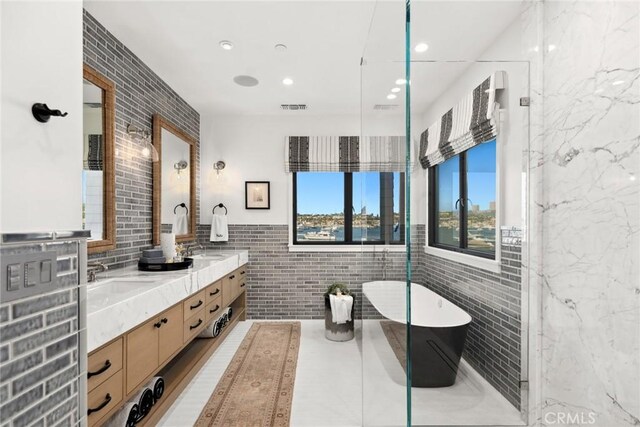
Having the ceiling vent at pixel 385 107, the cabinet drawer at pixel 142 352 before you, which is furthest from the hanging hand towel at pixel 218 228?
the ceiling vent at pixel 385 107

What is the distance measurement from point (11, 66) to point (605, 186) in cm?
181

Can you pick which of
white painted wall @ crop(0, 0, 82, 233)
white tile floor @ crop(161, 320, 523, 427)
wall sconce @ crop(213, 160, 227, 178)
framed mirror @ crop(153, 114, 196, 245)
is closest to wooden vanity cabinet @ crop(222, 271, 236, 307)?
white tile floor @ crop(161, 320, 523, 427)

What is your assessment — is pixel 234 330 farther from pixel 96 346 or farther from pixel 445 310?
pixel 445 310

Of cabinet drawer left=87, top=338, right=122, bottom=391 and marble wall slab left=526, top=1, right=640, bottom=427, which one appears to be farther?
cabinet drawer left=87, top=338, right=122, bottom=391

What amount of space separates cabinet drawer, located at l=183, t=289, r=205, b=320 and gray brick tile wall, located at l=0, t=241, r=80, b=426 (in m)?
1.17

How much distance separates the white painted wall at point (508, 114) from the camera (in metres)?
1.30

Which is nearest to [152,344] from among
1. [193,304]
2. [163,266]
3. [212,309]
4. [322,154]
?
[193,304]

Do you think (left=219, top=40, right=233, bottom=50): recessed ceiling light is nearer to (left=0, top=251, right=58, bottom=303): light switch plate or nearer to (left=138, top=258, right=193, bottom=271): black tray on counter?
(left=138, top=258, right=193, bottom=271): black tray on counter

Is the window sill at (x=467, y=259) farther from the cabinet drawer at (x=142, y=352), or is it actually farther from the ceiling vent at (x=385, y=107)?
the cabinet drawer at (x=142, y=352)

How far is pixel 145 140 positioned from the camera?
2.92 m

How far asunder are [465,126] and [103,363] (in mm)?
1860

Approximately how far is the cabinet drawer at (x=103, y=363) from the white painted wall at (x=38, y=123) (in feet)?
2.00

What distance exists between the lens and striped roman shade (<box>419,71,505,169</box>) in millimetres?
1321

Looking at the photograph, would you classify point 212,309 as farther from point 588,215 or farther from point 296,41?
point 588,215
